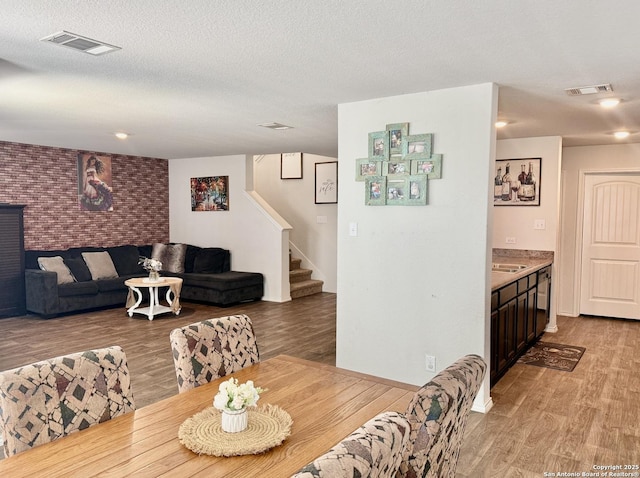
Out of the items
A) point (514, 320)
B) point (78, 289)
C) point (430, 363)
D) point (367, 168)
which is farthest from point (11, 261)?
point (514, 320)

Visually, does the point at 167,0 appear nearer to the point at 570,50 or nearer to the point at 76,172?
the point at 570,50

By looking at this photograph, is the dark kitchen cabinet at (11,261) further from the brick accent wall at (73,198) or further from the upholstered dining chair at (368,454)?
the upholstered dining chair at (368,454)

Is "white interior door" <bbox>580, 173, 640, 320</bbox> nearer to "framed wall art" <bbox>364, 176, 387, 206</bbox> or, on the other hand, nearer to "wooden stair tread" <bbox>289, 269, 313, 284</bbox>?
"framed wall art" <bbox>364, 176, 387, 206</bbox>

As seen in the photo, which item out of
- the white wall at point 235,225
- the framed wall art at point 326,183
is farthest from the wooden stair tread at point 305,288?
the framed wall art at point 326,183

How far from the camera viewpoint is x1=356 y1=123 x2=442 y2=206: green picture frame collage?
372cm

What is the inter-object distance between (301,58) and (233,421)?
2.12 m

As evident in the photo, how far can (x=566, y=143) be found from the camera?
6.44m

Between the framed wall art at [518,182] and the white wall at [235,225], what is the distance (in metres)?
3.22

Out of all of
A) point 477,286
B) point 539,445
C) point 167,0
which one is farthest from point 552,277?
point 167,0

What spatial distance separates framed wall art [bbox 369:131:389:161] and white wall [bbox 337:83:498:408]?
0.06 m

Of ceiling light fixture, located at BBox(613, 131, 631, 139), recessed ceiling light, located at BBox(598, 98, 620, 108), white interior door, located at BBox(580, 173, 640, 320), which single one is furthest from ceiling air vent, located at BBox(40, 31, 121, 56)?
white interior door, located at BBox(580, 173, 640, 320)

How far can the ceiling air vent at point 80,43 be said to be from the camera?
2.56 meters

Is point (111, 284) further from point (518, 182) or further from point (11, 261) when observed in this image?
point (518, 182)

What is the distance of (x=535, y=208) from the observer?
234 inches
